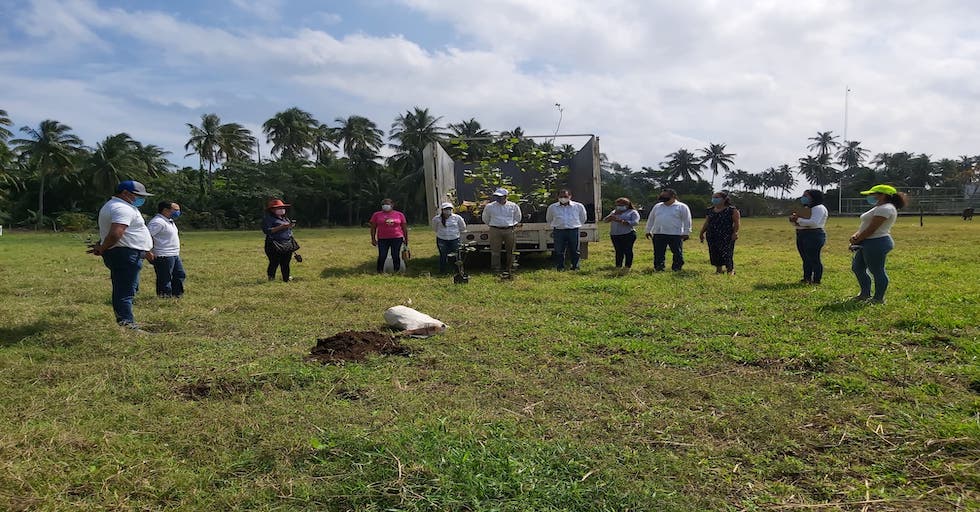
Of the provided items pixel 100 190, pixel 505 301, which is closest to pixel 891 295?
pixel 505 301

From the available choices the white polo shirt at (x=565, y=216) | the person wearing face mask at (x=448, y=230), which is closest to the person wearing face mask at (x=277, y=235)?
the person wearing face mask at (x=448, y=230)

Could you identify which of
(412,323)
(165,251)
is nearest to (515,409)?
(412,323)

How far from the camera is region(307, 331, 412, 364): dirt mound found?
4387 mm

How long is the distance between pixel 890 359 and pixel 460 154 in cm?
910

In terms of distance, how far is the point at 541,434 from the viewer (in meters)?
3.01

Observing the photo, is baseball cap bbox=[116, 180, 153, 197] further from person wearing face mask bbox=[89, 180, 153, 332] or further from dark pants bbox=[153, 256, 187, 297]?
dark pants bbox=[153, 256, 187, 297]

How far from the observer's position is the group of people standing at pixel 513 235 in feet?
18.0

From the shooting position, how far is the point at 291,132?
52.8 metres

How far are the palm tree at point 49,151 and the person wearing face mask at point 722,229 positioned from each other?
158ft

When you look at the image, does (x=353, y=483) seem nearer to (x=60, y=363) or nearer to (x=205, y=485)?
(x=205, y=485)

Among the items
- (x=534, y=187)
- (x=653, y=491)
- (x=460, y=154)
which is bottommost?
(x=653, y=491)

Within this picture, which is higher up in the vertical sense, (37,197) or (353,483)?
(37,197)

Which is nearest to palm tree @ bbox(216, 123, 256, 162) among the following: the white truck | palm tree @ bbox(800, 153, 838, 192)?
the white truck

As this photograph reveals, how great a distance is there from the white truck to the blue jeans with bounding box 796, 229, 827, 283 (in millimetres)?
3380
